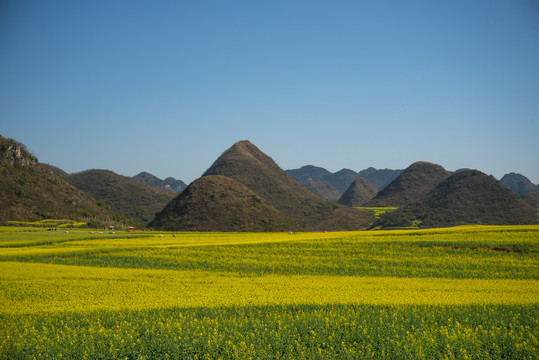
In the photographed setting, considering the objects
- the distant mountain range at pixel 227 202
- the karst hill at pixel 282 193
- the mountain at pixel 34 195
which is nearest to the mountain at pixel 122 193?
the distant mountain range at pixel 227 202

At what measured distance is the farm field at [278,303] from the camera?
1195 cm

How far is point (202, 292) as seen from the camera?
2153 cm

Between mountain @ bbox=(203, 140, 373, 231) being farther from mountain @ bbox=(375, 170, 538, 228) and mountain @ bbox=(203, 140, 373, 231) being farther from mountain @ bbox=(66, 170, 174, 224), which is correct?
mountain @ bbox=(66, 170, 174, 224)

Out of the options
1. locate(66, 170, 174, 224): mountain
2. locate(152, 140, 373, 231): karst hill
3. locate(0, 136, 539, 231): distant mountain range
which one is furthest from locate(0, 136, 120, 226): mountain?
locate(152, 140, 373, 231): karst hill

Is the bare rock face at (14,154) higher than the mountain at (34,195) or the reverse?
higher

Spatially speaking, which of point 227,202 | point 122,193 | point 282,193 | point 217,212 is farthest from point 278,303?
point 122,193

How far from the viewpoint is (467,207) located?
398ft

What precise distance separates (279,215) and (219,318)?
89496 millimetres

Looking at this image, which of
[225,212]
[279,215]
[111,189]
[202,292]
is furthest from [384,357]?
[111,189]

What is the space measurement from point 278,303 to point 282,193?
13985 centimetres

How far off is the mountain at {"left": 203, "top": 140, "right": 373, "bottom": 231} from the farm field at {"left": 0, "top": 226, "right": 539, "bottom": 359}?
3522 inches

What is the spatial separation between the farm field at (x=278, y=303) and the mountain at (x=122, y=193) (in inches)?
3996

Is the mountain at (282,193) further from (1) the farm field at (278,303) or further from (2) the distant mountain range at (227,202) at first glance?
(1) the farm field at (278,303)

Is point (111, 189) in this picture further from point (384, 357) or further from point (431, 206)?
point (384, 357)
